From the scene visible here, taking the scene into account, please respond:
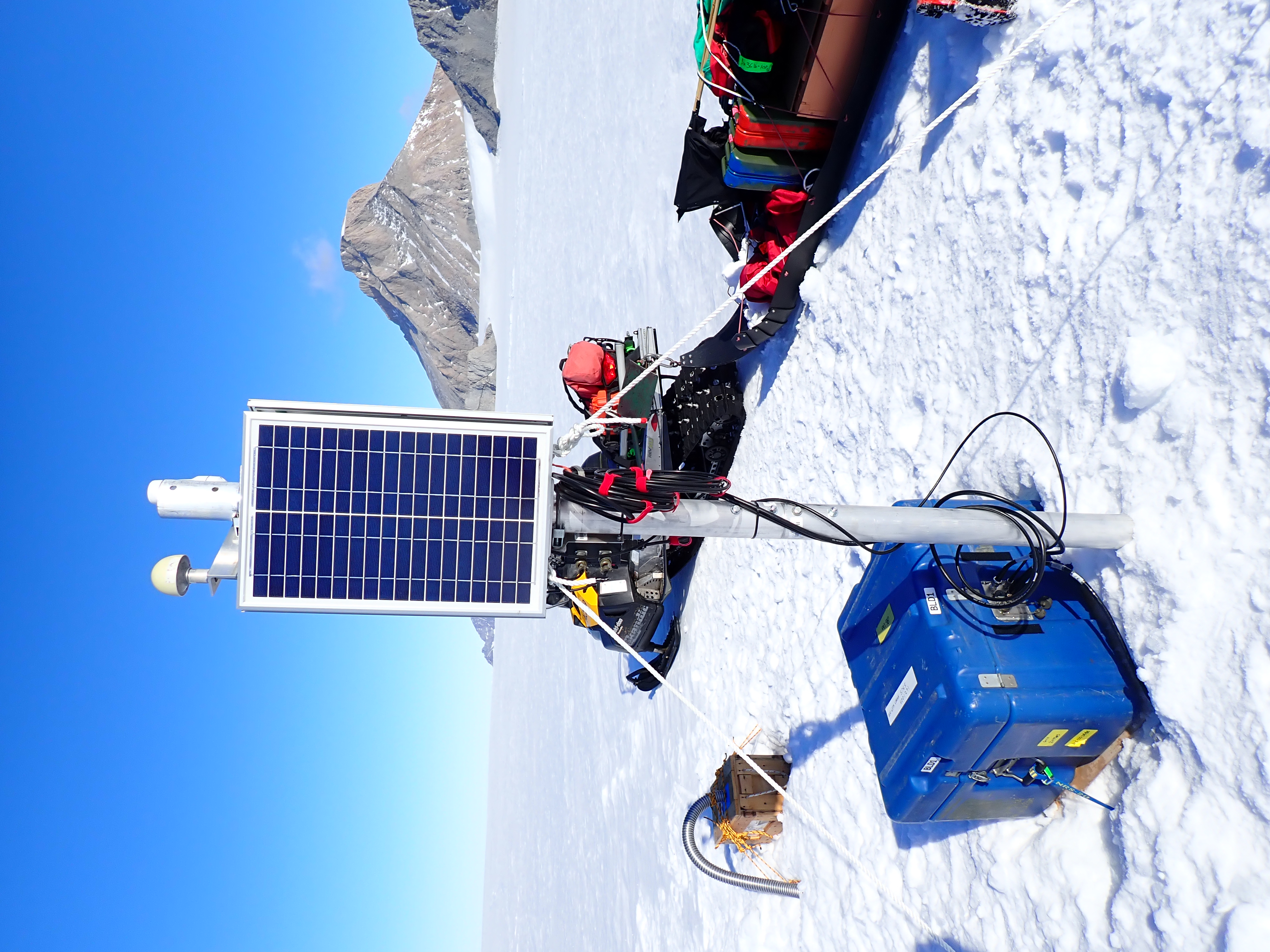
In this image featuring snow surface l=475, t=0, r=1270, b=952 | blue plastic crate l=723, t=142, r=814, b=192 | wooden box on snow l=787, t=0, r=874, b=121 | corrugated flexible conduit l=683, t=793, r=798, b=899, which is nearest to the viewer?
snow surface l=475, t=0, r=1270, b=952

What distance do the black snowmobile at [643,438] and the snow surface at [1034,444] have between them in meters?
0.35

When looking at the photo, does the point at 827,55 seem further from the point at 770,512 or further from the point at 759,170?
the point at 770,512

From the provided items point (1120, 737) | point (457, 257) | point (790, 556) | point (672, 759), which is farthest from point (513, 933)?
point (457, 257)

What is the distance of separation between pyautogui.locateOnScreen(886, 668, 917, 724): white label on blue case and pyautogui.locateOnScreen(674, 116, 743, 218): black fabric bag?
4.06 meters

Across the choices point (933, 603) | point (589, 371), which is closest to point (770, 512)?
point (933, 603)

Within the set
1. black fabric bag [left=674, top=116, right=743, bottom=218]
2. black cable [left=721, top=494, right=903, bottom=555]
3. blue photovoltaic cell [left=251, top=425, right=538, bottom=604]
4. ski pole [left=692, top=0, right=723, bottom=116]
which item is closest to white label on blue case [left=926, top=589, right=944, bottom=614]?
black cable [left=721, top=494, right=903, bottom=555]

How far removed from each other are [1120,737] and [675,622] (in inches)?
218

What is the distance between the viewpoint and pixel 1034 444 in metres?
4.09

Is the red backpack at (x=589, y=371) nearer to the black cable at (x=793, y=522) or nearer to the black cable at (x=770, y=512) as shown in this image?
the black cable at (x=770, y=512)

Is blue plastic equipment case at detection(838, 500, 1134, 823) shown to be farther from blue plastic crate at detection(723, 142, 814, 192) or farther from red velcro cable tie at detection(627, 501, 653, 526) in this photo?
blue plastic crate at detection(723, 142, 814, 192)

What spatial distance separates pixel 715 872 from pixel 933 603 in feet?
13.4

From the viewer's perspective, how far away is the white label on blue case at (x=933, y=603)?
134 inches

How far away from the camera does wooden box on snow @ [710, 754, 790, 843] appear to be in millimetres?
6023

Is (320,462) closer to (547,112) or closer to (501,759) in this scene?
(547,112)
